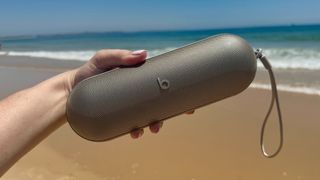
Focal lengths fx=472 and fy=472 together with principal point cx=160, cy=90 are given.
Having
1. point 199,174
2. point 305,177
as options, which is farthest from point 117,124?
point 305,177

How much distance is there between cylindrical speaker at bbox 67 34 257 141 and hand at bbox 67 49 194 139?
0.04 metres

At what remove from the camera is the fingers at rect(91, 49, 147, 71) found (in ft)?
5.53

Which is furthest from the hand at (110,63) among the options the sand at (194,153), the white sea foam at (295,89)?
the white sea foam at (295,89)

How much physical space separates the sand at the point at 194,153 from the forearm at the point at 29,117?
1761mm

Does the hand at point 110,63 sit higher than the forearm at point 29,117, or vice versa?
the hand at point 110,63

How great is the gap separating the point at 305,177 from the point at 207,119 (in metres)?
1.72

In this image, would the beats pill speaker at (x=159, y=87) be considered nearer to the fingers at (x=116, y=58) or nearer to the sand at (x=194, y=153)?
the fingers at (x=116, y=58)

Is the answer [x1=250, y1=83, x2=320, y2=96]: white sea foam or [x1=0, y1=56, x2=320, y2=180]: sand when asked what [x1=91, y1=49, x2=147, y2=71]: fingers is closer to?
[x1=0, y1=56, x2=320, y2=180]: sand

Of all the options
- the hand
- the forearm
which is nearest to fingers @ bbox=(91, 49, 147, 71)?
the hand

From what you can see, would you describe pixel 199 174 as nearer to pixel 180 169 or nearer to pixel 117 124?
pixel 180 169

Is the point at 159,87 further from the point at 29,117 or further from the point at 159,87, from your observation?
the point at 29,117

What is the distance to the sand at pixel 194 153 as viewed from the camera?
3.54m

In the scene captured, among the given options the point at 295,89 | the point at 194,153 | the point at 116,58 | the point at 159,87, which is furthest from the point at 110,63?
the point at 295,89

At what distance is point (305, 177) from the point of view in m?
3.43
